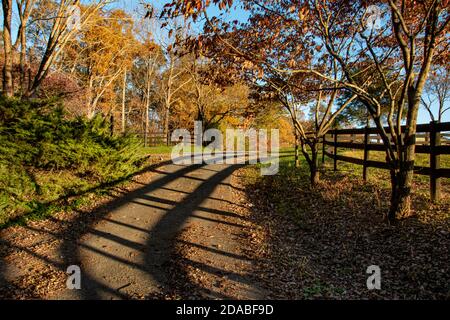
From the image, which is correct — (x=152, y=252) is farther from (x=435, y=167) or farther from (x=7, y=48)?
(x=7, y=48)

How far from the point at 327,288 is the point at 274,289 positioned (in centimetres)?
71

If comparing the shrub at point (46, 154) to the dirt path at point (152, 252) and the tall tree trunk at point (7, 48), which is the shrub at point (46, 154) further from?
the tall tree trunk at point (7, 48)

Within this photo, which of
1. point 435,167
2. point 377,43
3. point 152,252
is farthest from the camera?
point 377,43

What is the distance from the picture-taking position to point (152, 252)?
4953mm

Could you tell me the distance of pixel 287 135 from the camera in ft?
145

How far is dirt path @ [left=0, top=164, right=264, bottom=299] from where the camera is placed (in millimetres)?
3768

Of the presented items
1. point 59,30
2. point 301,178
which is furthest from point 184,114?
point 301,178

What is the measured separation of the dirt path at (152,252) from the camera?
148 inches

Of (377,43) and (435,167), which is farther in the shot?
(377,43)

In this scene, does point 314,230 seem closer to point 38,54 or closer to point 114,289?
point 114,289

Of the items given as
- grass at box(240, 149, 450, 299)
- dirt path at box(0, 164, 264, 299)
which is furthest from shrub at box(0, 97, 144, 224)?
grass at box(240, 149, 450, 299)

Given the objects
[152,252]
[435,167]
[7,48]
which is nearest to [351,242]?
[435,167]

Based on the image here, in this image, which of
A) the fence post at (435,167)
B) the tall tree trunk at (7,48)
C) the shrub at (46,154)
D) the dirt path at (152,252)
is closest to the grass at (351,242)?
the fence post at (435,167)

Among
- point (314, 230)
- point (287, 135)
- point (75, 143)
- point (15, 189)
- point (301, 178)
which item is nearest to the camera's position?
point (314, 230)
